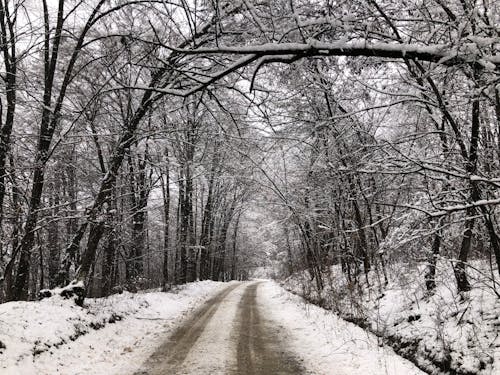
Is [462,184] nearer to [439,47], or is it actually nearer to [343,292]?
[439,47]

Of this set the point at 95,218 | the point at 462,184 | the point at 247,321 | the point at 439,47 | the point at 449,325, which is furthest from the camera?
the point at 247,321

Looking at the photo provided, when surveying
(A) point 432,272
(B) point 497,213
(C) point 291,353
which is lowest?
(C) point 291,353

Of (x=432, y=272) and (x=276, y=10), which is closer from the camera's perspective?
(x=276, y=10)

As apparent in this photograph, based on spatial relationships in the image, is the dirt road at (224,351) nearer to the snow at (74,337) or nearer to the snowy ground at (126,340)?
the snowy ground at (126,340)

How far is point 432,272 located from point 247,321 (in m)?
5.91

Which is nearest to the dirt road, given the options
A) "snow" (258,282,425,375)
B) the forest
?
"snow" (258,282,425,375)

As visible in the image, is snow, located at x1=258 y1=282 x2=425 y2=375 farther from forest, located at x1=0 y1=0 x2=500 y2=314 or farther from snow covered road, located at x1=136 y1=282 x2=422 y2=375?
forest, located at x1=0 y1=0 x2=500 y2=314

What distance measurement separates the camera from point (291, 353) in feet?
25.9

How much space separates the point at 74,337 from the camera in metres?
8.00

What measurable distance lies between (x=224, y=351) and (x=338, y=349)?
2.33 meters

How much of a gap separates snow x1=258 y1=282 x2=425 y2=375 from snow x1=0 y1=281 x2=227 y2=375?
323cm

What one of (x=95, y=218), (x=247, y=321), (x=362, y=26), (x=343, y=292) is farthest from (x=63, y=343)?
(x=343, y=292)

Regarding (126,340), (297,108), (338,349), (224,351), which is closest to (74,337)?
(126,340)

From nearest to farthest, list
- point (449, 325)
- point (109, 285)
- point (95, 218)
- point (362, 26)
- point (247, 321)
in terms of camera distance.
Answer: point (362, 26) → point (449, 325) → point (95, 218) → point (247, 321) → point (109, 285)
